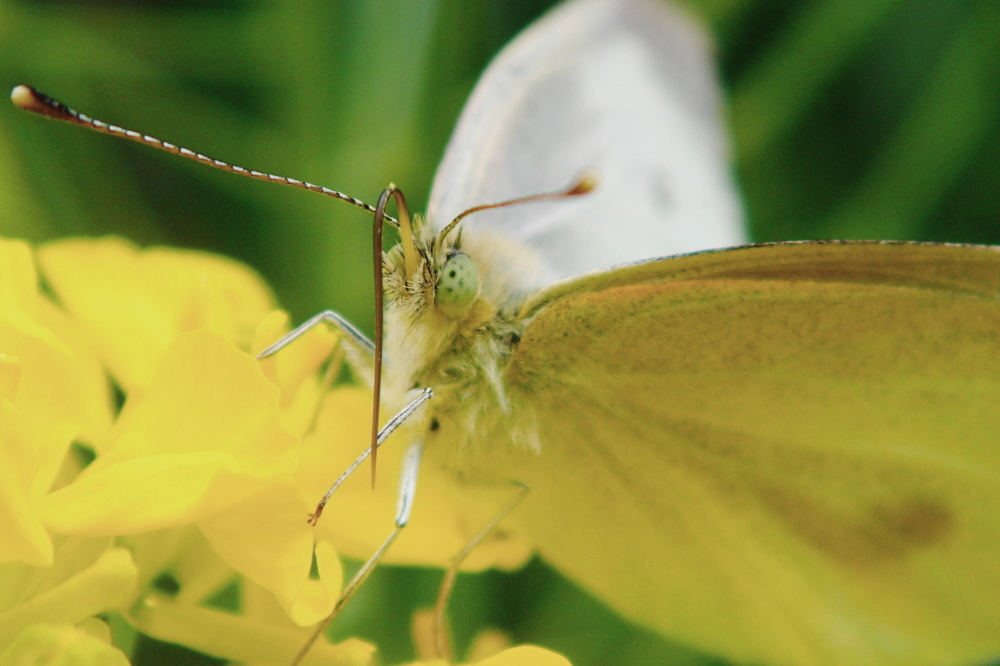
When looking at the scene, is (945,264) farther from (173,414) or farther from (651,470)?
(173,414)

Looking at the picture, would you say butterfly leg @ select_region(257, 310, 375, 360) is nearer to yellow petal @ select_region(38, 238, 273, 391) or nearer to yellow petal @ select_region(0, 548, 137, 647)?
yellow petal @ select_region(38, 238, 273, 391)

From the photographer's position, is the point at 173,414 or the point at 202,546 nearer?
the point at 173,414

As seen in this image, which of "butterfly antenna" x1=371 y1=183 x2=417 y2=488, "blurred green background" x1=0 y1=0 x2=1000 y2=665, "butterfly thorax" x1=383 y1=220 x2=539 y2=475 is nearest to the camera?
"butterfly antenna" x1=371 y1=183 x2=417 y2=488

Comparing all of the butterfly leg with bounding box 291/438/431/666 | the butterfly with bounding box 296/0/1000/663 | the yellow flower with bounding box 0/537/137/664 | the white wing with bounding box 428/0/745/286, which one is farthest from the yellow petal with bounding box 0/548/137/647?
the white wing with bounding box 428/0/745/286

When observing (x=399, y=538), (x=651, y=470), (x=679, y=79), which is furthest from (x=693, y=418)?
(x=679, y=79)

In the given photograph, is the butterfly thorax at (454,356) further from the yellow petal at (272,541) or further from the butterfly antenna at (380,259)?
the yellow petal at (272,541)

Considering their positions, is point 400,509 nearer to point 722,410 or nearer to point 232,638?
point 232,638
